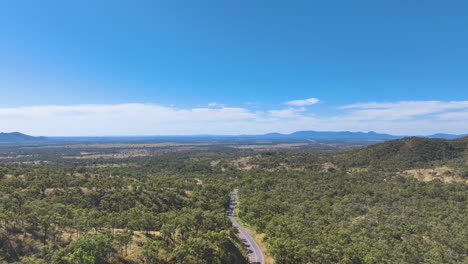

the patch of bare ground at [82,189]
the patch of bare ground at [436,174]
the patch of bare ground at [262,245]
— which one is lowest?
the patch of bare ground at [262,245]

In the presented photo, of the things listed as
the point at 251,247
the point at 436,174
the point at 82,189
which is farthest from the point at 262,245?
the point at 436,174

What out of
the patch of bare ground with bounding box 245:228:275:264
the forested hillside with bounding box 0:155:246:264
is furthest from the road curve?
the forested hillside with bounding box 0:155:246:264

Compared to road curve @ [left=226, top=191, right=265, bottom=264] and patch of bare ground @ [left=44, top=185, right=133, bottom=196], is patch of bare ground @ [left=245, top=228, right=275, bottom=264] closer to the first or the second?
road curve @ [left=226, top=191, right=265, bottom=264]

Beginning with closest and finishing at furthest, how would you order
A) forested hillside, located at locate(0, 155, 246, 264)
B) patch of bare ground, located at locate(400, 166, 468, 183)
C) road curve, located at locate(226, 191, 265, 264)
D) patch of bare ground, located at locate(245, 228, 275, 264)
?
forested hillside, located at locate(0, 155, 246, 264) < road curve, located at locate(226, 191, 265, 264) < patch of bare ground, located at locate(245, 228, 275, 264) < patch of bare ground, located at locate(400, 166, 468, 183)

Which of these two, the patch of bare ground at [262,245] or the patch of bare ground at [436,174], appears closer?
the patch of bare ground at [262,245]

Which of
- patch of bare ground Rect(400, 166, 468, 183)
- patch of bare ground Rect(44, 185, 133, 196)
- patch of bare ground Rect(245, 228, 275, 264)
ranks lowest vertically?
patch of bare ground Rect(245, 228, 275, 264)

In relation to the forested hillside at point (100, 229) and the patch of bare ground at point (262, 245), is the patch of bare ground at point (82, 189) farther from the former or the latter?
the patch of bare ground at point (262, 245)

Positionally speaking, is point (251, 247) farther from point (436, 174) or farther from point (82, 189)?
point (436, 174)

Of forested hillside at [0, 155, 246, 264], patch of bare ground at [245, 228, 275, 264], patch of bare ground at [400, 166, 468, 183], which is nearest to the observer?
forested hillside at [0, 155, 246, 264]

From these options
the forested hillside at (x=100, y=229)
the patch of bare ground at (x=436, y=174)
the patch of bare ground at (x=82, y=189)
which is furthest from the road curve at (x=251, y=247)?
the patch of bare ground at (x=436, y=174)

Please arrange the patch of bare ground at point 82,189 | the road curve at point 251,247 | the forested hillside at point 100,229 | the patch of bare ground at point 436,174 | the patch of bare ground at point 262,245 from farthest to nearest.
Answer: the patch of bare ground at point 436,174 → the patch of bare ground at point 82,189 → the patch of bare ground at point 262,245 → the road curve at point 251,247 → the forested hillside at point 100,229
